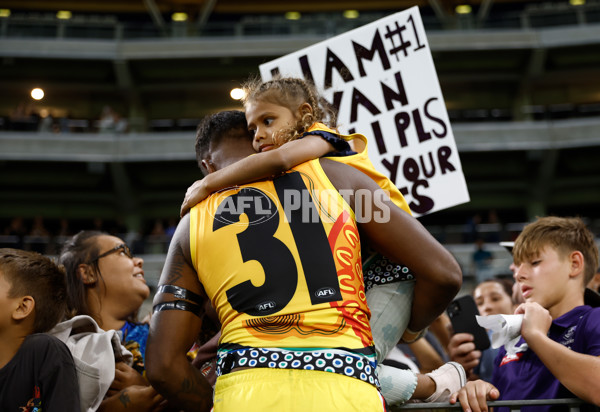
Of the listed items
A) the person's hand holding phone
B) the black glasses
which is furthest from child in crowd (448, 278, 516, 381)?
the black glasses

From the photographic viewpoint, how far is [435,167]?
3732 mm

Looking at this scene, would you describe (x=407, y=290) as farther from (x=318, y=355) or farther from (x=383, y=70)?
(x=383, y=70)

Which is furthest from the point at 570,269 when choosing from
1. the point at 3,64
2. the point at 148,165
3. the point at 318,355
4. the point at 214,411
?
the point at 3,64

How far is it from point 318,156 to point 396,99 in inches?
86.4

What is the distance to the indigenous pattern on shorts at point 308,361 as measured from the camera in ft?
5.17

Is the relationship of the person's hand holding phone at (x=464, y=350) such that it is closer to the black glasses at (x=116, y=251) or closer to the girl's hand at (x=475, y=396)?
the girl's hand at (x=475, y=396)

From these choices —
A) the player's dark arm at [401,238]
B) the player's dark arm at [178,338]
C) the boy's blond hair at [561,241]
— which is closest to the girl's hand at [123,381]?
the player's dark arm at [178,338]

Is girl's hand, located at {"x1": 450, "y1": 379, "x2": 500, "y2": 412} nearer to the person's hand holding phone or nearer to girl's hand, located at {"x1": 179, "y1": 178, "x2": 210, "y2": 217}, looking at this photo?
the person's hand holding phone

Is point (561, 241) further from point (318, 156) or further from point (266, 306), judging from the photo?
point (266, 306)

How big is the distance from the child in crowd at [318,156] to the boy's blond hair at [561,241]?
0.65 metres

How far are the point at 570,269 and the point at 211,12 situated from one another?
23.1 meters

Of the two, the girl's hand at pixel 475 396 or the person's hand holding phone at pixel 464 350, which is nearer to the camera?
the girl's hand at pixel 475 396

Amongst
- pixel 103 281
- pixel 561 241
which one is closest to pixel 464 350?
pixel 561 241

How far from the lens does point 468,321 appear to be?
96.0 inches
